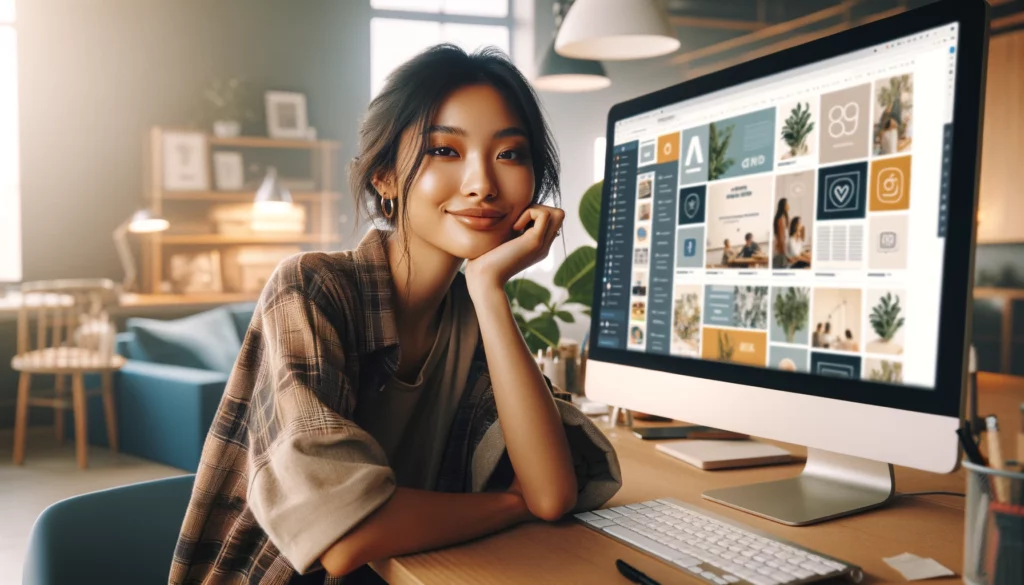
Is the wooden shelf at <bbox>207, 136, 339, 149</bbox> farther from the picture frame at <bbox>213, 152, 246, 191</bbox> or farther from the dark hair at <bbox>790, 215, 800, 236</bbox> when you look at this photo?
the dark hair at <bbox>790, 215, 800, 236</bbox>

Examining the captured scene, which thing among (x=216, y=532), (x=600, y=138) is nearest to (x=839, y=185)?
(x=216, y=532)

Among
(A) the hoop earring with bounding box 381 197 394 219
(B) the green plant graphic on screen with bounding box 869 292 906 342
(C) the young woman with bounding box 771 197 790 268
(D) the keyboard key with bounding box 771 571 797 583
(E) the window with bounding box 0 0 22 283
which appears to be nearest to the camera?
(D) the keyboard key with bounding box 771 571 797 583

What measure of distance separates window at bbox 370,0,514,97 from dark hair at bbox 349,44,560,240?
6756 mm

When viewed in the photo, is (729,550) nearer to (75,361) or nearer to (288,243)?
(75,361)

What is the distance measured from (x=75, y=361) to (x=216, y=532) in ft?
13.1

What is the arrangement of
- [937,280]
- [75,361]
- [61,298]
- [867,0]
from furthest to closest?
[867,0] < [61,298] < [75,361] < [937,280]

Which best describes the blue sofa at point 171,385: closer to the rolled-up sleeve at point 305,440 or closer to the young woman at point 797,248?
the rolled-up sleeve at point 305,440

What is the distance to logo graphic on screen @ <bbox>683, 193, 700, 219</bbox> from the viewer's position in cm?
99

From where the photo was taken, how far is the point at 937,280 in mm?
740

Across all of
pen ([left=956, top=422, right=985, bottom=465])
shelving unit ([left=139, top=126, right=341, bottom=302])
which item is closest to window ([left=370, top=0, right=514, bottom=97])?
shelving unit ([left=139, top=126, right=341, bottom=302])

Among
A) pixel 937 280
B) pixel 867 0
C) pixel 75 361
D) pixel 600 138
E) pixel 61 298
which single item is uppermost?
pixel 867 0

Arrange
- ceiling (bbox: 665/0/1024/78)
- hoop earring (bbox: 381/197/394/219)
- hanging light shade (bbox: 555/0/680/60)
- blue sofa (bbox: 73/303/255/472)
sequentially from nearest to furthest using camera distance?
1. hoop earring (bbox: 381/197/394/219)
2. hanging light shade (bbox: 555/0/680/60)
3. blue sofa (bbox: 73/303/255/472)
4. ceiling (bbox: 665/0/1024/78)

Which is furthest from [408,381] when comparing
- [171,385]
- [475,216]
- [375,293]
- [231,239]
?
[231,239]

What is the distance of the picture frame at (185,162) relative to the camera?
20.8 ft
